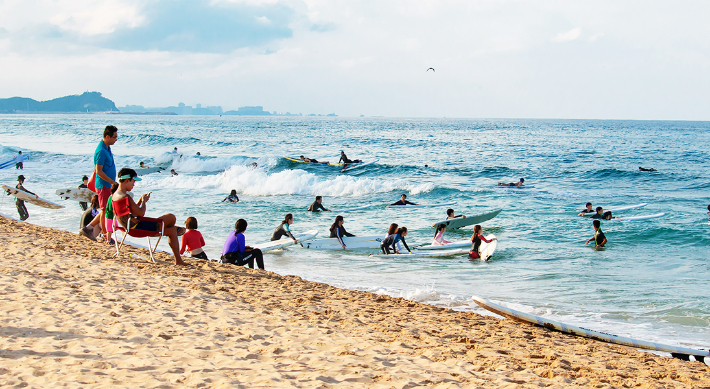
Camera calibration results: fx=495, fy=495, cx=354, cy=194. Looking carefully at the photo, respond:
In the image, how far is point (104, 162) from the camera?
22.5ft

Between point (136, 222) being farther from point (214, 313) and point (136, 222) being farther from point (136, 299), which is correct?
point (214, 313)

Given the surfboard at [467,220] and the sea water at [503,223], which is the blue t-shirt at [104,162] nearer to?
the sea water at [503,223]

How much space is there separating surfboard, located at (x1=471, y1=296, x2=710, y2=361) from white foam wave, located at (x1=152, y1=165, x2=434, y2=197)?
17511 mm

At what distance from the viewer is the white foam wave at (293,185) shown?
23.8 meters

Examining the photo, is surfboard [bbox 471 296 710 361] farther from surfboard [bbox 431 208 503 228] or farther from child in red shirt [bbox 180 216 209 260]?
surfboard [bbox 431 208 503 228]

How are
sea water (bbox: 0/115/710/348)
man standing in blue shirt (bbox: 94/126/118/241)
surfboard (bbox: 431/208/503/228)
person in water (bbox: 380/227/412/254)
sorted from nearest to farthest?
man standing in blue shirt (bbox: 94/126/118/241)
sea water (bbox: 0/115/710/348)
person in water (bbox: 380/227/412/254)
surfboard (bbox: 431/208/503/228)

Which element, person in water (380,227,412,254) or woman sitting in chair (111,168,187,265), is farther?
person in water (380,227,412,254)

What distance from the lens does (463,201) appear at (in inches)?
806

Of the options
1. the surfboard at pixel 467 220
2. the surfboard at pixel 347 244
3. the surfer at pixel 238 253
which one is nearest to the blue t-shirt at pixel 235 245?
the surfer at pixel 238 253

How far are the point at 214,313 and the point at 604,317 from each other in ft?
17.5

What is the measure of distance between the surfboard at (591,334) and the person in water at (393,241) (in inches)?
186

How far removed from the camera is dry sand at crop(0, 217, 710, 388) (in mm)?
3520

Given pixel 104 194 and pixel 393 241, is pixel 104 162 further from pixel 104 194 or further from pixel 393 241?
pixel 393 241

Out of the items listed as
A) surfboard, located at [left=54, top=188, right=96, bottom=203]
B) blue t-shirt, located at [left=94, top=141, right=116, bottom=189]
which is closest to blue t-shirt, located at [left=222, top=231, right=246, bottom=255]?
blue t-shirt, located at [left=94, top=141, right=116, bottom=189]
